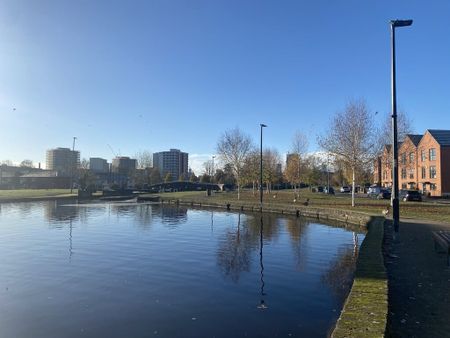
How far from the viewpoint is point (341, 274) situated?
1227 cm

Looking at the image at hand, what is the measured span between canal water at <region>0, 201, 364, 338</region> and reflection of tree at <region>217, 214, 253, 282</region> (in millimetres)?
41

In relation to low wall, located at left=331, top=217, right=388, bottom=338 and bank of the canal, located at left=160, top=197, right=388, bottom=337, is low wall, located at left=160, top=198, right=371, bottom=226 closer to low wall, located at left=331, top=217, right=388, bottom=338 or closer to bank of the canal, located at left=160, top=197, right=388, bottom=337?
bank of the canal, located at left=160, top=197, right=388, bottom=337

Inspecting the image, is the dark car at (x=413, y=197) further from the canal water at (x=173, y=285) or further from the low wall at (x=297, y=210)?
the canal water at (x=173, y=285)

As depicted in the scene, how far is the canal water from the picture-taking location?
798cm

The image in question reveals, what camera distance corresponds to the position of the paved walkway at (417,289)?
6797mm

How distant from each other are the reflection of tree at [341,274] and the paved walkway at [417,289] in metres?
1.13

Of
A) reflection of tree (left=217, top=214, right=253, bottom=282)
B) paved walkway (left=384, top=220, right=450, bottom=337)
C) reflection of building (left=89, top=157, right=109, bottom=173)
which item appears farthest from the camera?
reflection of building (left=89, top=157, right=109, bottom=173)

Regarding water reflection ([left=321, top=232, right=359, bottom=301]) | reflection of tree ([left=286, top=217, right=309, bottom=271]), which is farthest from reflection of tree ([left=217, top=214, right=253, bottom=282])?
water reflection ([left=321, top=232, right=359, bottom=301])

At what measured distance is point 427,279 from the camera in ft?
33.0

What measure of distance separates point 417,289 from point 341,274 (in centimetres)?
324

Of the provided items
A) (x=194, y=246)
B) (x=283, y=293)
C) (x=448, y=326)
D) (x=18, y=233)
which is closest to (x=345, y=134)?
(x=194, y=246)

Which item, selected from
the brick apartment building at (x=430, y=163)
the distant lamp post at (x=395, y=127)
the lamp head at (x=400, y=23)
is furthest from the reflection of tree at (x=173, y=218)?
the brick apartment building at (x=430, y=163)

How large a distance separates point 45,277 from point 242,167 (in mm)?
48334

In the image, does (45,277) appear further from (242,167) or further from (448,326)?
(242,167)
